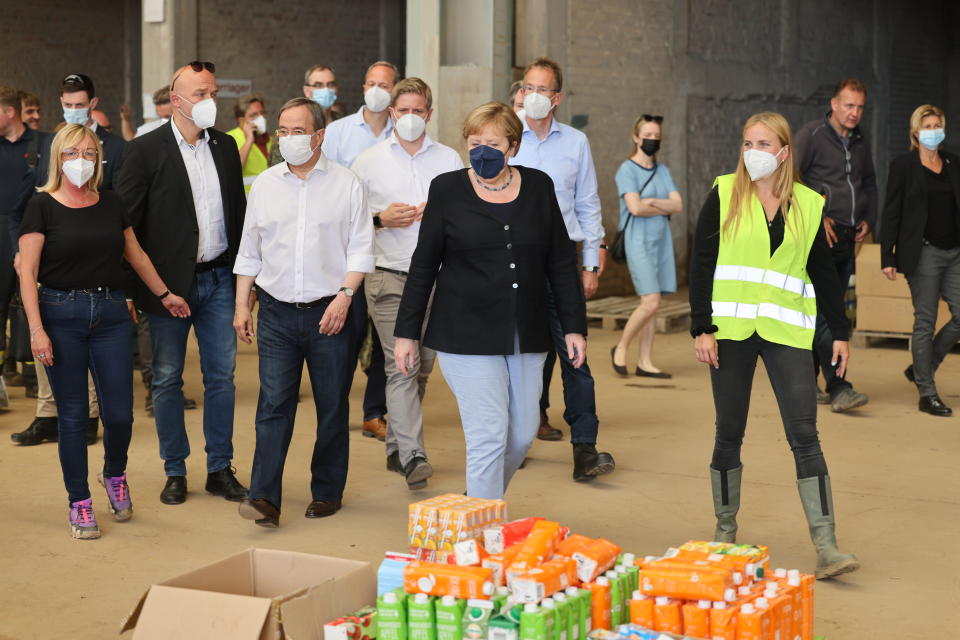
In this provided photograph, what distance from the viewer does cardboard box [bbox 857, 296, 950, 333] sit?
9.59 metres

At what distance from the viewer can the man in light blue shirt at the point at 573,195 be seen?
19.4 feet

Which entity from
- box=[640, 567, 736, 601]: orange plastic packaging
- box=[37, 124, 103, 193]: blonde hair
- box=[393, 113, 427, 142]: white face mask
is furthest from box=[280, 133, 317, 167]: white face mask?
box=[640, 567, 736, 601]: orange plastic packaging

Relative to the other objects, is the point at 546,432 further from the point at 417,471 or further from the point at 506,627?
the point at 506,627

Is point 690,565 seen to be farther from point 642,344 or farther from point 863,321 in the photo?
point 863,321

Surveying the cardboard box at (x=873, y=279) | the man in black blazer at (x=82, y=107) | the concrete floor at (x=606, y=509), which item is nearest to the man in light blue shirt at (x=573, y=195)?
the concrete floor at (x=606, y=509)

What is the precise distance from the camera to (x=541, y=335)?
4.50 meters

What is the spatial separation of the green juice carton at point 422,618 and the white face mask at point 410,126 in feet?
9.23

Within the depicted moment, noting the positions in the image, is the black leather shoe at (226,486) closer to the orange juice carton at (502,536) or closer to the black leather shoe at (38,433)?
the black leather shoe at (38,433)

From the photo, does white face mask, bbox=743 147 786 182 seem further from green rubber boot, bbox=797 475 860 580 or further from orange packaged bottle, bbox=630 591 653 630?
orange packaged bottle, bbox=630 591 653 630

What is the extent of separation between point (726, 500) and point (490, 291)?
1.18 m


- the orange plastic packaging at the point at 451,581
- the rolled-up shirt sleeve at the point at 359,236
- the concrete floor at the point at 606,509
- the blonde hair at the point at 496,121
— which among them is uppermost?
the blonde hair at the point at 496,121

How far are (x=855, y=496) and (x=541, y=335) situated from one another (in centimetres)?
195

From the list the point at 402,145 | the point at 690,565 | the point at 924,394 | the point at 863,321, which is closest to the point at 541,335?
the point at 690,565

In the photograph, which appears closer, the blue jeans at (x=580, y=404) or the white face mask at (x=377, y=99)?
the blue jeans at (x=580, y=404)
